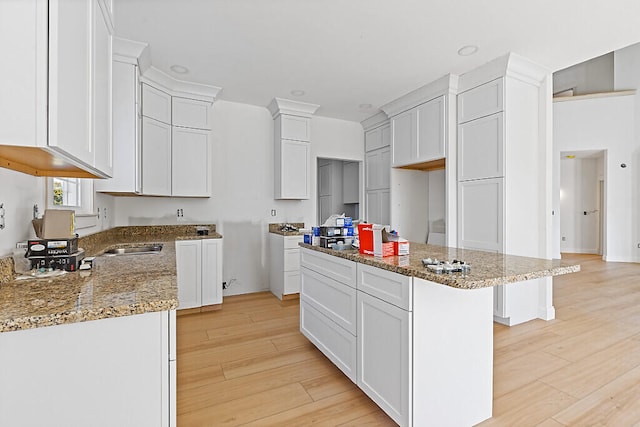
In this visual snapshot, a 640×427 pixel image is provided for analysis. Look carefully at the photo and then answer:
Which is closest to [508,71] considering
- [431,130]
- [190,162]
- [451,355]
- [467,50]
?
[467,50]

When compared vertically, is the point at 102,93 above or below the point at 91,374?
above

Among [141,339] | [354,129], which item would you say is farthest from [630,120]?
[141,339]

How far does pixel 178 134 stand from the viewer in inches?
143

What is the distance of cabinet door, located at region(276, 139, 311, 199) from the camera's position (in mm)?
4324

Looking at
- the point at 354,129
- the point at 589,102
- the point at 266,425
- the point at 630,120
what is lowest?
the point at 266,425

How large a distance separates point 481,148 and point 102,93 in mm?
3258

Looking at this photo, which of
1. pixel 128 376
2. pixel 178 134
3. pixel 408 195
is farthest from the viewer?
pixel 408 195

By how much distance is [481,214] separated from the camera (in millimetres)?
3270

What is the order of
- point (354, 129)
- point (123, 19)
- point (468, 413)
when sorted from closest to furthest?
point (468, 413)
point (123, 19)
point (354, 129)

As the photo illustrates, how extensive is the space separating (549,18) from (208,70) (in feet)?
10.1

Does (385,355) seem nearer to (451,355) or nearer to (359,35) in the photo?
(451,355)

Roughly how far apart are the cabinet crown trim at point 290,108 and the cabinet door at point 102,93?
2.77 m

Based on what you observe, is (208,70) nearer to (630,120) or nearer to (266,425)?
(266,425)

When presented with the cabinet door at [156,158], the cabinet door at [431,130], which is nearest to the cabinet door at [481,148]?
the cabinet door at [431,130]
